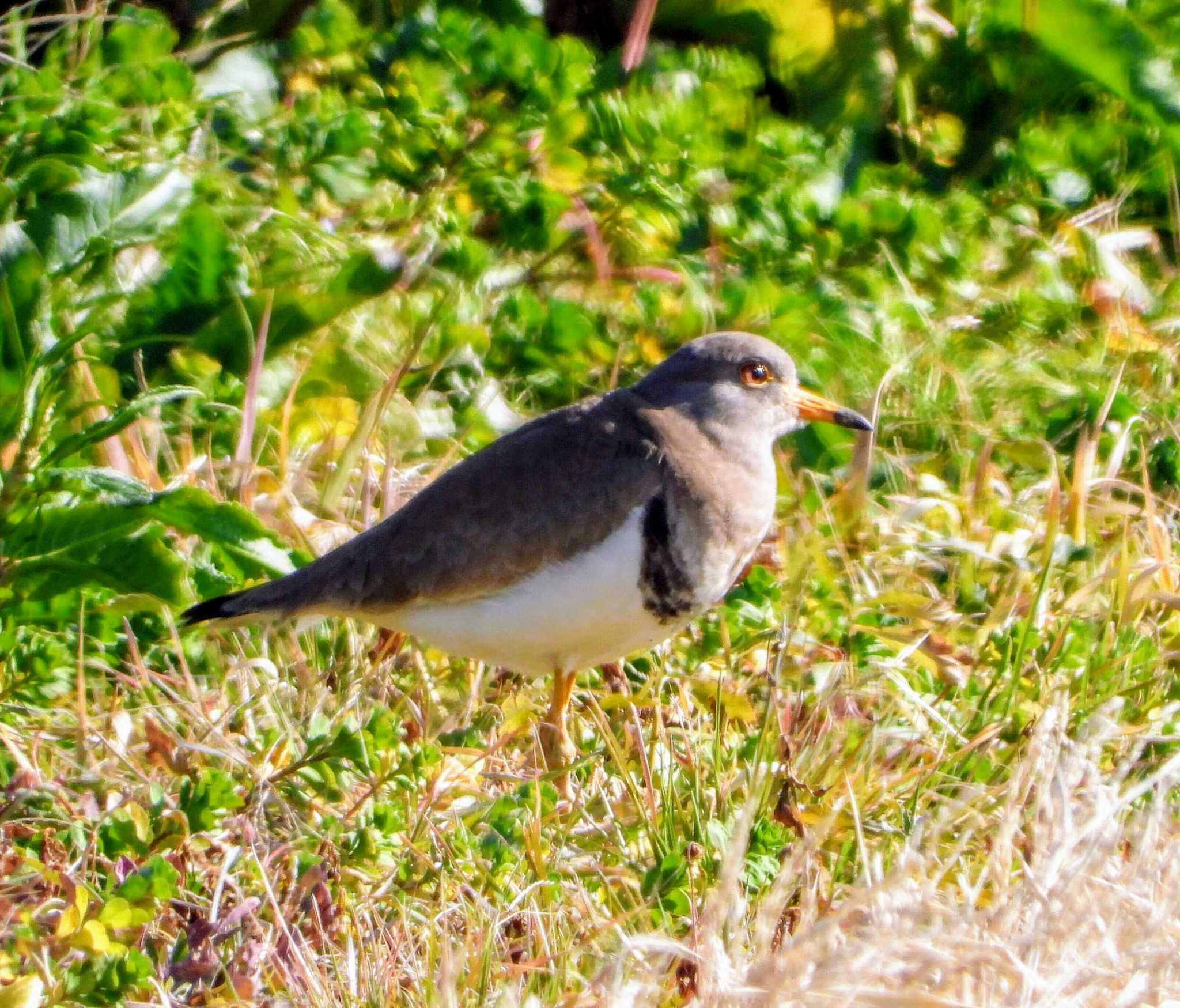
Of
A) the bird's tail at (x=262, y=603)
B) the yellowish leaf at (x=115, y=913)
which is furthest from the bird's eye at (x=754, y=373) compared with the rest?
the yellowish leaf at (x=115, y=913)

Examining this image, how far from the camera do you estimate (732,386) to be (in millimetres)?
4289

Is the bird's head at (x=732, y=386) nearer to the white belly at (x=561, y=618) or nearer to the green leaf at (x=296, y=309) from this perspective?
the white belly at (x=561, y=618)

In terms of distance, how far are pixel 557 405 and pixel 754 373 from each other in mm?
1133

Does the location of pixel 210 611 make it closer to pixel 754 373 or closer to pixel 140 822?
pixel 140 822

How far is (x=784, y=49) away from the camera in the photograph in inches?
253

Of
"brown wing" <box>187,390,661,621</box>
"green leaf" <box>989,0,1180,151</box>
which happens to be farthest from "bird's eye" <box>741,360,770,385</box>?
"green leaf" <box>989,0,1180,151</box>

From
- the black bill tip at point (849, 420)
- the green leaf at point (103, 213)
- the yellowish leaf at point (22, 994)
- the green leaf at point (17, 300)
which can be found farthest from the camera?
the green leaf at point (103, 213)

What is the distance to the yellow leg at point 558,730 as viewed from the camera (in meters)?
3.85

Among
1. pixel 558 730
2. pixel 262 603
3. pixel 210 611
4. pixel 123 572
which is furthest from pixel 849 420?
pixel 123 572

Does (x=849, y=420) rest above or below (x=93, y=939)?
A: above

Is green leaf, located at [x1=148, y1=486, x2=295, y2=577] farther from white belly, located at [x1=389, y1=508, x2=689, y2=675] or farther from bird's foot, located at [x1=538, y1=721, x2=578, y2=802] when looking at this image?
bird's foot, located at [x1=538, y1=721, x2=578, y2=802]

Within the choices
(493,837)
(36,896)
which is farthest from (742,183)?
(36,896)

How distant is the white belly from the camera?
380 centimetres

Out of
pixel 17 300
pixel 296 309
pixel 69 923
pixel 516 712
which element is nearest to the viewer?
pixel 69 923
